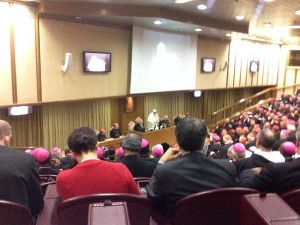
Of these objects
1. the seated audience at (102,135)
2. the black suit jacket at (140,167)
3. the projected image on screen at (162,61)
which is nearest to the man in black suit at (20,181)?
the black suit jacket at (140,167)

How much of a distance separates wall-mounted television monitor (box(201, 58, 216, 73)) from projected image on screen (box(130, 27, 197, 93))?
62 cm

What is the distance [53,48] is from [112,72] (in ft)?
6.47

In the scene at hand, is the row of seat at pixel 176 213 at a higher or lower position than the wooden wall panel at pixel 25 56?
lower

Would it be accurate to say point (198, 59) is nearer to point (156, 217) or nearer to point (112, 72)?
point (112, 72)

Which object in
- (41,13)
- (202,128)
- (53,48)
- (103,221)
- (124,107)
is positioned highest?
(41,13)

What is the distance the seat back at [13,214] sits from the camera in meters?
1.43

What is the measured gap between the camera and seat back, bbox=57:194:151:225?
146 centimetres

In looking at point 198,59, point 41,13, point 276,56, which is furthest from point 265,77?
point 41,13

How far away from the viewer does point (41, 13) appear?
654 centimetres

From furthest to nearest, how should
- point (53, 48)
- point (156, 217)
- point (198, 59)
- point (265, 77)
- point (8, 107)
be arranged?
point (265, 77), point (198, 59), point (53, 48), point (8, 107), point (156, 217)

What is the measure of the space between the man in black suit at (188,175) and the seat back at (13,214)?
679 mm

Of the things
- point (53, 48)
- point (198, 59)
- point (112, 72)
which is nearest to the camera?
point (53, 48)

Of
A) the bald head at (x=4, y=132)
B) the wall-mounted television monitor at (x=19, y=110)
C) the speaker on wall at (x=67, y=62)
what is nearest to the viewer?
the bald head at (x=4, y=132)

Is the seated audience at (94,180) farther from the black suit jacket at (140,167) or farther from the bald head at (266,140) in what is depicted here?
the bald head at (266,140)
